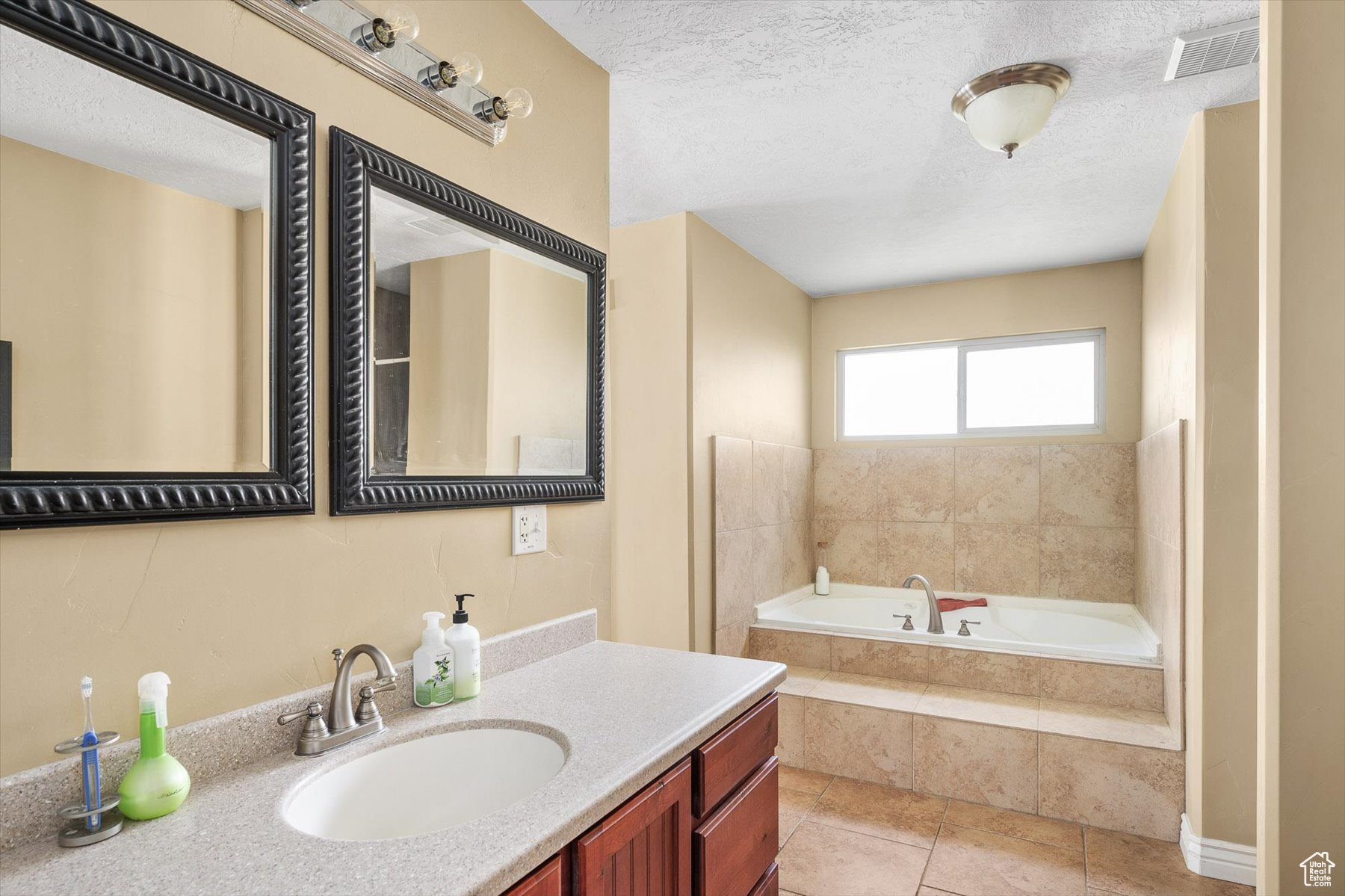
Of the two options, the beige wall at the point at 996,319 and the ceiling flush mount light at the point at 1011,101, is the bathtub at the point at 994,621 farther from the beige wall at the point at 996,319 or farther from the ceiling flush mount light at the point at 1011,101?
the ceiling flush mount light at the point at 1011,101

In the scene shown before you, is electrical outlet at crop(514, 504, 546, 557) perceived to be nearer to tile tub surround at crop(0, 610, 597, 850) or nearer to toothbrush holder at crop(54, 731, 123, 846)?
tile tub surround at crop(0, 610, 597, 850)

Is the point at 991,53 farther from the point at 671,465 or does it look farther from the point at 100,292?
the point at 100,292

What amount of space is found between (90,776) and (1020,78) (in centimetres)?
257

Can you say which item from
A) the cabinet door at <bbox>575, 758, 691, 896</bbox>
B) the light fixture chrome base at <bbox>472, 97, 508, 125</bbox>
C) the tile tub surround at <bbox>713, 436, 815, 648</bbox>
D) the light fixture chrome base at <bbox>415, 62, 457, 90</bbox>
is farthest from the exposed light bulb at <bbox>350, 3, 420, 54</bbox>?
the tile tub surround at <bbox>713, 436, 815, 648</bbox>

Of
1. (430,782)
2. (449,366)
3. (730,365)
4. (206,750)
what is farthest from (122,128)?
(730,365)

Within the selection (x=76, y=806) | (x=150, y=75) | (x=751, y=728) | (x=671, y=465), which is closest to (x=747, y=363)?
(x=671, y=465)

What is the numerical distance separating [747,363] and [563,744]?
9.12 feet

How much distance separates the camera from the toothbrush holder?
0.88m

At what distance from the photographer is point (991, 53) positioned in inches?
79.9

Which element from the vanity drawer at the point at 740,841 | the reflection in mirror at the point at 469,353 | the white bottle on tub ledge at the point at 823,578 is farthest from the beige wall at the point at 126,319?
the white bottle on tub ledge at the point at 823,578

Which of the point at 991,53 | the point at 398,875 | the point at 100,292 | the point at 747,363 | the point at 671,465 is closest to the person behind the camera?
the point at 398,875

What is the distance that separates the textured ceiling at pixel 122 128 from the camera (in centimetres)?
92

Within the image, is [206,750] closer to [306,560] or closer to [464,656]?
[306,560]

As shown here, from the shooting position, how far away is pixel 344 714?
1225mm
